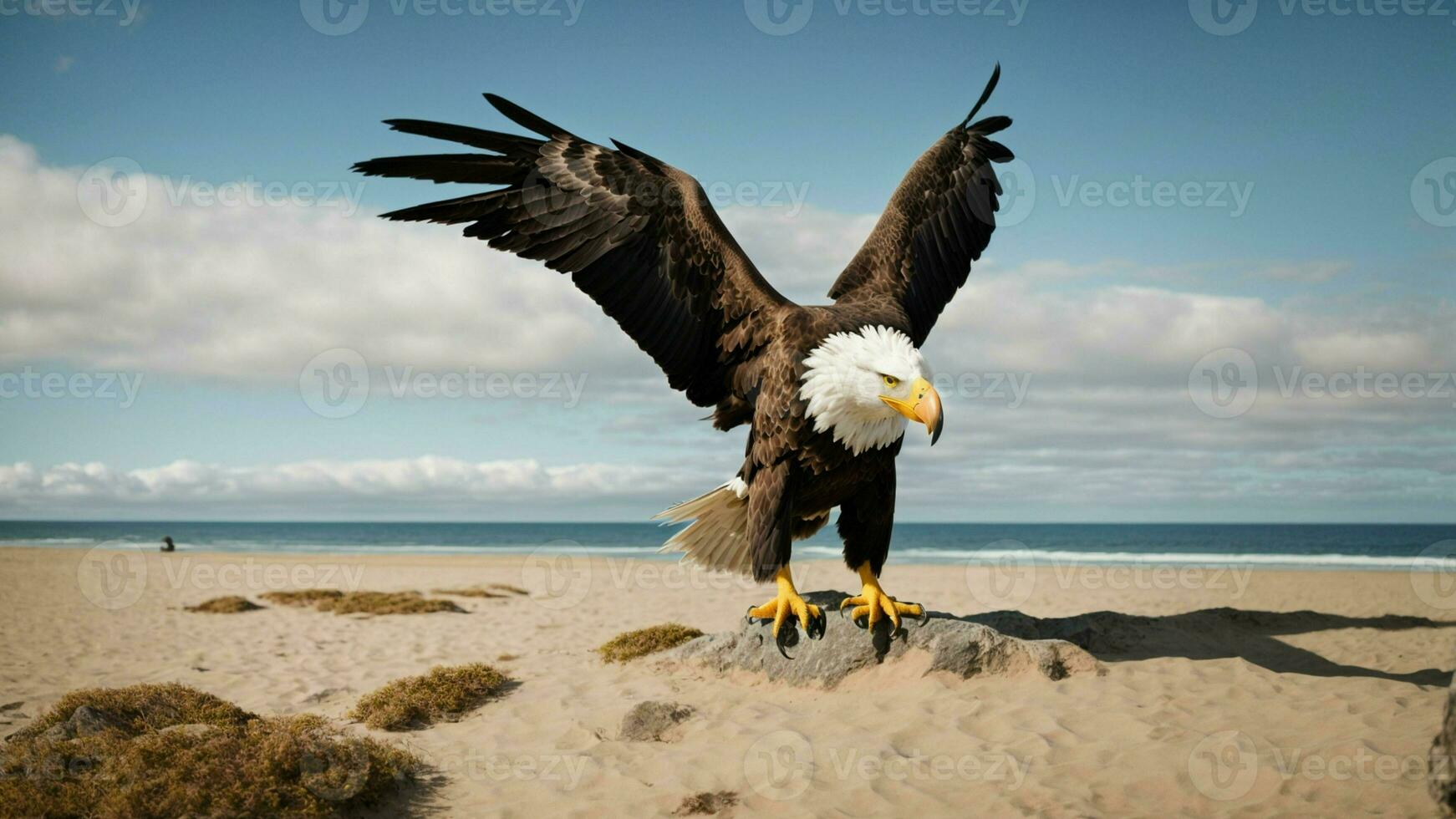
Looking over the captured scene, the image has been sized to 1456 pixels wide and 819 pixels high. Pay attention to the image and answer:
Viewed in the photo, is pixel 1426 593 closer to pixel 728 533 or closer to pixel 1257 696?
pixel 1257 696

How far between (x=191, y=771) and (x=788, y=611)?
3.15 metres

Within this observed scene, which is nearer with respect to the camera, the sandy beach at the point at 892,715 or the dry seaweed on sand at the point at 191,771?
the dry seaweed on sand at the point at 191,771

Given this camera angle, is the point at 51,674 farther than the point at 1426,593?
No

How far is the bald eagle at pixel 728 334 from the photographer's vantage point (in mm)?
4262

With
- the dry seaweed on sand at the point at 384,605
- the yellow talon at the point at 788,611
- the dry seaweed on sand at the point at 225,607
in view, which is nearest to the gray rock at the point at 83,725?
the yellow talon at the point at 788,611

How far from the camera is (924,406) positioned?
3887mm

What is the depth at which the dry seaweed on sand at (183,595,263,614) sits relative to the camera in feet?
41.0

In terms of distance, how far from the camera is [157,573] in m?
19.5

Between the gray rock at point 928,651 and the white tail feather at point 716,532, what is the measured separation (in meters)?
0.59

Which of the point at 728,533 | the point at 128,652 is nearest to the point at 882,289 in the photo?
the point at 728,533

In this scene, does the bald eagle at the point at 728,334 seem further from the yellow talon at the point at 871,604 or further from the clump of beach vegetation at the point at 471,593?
the clump of beach vegetation at the point at 471,593

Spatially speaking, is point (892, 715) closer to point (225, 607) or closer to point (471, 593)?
point (225, 607)

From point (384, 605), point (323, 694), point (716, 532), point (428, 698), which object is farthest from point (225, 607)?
point (716, 532)

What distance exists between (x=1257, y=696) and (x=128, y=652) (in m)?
11.2
